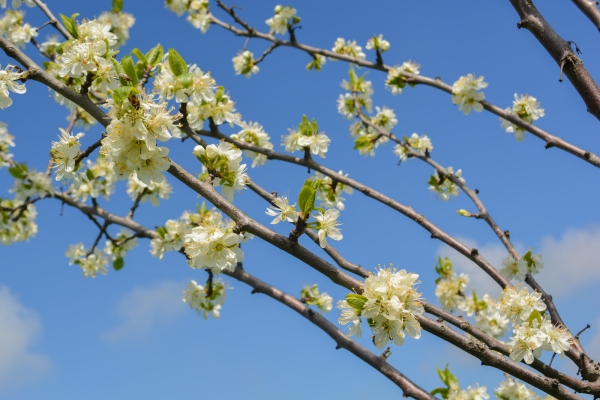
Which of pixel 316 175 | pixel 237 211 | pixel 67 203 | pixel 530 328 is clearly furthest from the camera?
pixel 67 203

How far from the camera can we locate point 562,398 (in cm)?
207

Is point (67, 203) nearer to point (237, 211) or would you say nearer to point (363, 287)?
point (237, 211)

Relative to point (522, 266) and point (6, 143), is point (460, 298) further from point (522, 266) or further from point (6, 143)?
point (6, 143)

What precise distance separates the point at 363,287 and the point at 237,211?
618 mm

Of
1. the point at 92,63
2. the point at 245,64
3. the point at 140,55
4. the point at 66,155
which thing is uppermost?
the point at 245,64

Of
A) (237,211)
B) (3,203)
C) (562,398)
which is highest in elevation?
(3,203)

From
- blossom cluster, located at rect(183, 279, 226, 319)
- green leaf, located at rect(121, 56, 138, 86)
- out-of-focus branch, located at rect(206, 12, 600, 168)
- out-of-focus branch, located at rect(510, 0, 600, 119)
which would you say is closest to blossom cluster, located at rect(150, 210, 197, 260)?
blossom cluster, located at rect(183, 279, 226, 319)

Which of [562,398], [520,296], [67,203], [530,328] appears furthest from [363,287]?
[67,203]

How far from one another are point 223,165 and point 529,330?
1.90 metres

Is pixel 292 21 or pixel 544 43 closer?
pixel 544 43

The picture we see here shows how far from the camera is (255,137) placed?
401 cm

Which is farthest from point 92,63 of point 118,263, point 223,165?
point 118,263

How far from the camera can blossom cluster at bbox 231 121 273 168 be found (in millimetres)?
3984

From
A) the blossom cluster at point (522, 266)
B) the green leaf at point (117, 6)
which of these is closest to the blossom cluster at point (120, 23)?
the green leaf at point (117, 6)
